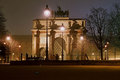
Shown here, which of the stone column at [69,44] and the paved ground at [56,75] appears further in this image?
the stone column at [69,44]

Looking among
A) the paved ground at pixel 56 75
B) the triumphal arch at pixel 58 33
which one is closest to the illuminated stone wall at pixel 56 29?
the triumphal arch at pixel 58 33

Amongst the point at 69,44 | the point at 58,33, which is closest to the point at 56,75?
the point at 69,44

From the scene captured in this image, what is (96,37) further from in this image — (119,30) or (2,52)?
(2,52)

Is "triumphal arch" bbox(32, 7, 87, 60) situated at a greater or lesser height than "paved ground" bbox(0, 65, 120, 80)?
greater

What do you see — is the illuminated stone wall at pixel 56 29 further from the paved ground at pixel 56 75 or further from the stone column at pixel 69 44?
the paved ground at pixel 56 75

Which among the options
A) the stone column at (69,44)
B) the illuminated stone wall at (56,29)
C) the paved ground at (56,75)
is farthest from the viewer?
the illuminated stone wall at (56,29)

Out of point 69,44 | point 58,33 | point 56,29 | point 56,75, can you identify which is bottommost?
point 56,75

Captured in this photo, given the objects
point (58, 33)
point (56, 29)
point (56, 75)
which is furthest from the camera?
point (58, 33)

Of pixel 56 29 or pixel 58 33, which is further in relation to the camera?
pixel 58 33

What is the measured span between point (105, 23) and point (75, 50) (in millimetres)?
24249

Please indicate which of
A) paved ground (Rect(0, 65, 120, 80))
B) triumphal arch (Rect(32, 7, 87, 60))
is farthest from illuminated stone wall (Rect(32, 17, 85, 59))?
paved ground (Rect(0, 65, 120, 80))

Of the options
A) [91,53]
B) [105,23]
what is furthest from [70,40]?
[105,23]

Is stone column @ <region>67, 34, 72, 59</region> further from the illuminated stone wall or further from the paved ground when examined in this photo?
the paved ground

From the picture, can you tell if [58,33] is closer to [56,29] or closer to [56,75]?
[56,29]
